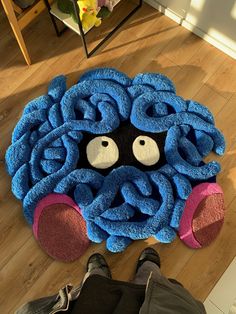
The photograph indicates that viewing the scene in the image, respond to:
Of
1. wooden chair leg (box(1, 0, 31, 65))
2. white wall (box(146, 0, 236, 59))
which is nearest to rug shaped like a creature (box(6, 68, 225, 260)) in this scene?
wooden chair leg (box(1, 0, 31, 65))

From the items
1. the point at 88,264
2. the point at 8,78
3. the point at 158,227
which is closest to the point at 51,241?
the point at 88,264

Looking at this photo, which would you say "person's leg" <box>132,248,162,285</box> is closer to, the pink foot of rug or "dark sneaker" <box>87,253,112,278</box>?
"dark sneaker" <box>87,253,112,278</box>

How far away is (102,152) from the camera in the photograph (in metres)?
1.49

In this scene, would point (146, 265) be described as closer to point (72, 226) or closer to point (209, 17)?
point (72, 226)

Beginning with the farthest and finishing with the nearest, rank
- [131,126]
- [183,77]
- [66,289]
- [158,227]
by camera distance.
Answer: [183,77] → [131,126] → [158,227] → [66,289]

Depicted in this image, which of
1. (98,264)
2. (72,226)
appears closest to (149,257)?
(98,264)

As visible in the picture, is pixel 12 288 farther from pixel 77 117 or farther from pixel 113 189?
pixel 77 117

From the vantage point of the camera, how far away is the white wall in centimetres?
149

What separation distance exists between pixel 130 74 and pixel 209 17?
1.36 feet

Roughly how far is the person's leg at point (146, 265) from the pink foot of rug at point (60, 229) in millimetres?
220

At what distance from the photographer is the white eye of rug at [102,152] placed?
1.47 m

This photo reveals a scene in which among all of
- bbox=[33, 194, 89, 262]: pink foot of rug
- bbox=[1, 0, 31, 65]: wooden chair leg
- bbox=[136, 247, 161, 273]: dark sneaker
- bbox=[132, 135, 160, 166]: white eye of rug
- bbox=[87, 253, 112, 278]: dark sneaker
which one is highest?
bbox=[1, 0, 31, 65]: wooden chair leg

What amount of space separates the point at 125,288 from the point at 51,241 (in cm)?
41

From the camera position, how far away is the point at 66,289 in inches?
43.2
